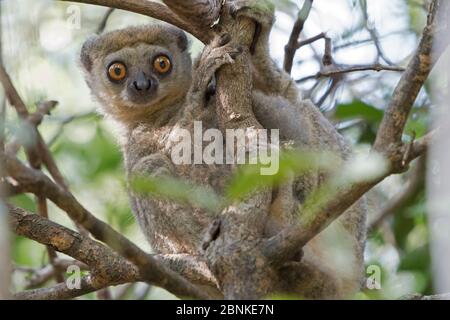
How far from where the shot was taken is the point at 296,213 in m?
5.56

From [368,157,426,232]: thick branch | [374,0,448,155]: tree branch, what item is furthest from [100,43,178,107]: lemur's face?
[374,0,448,155]: tree branch

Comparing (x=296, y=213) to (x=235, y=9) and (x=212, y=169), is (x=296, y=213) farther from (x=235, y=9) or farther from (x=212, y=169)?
(x=235, y=9)

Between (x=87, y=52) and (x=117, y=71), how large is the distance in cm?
60

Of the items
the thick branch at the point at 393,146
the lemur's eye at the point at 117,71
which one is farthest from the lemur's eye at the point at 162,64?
the thick branch at the point at 393,146

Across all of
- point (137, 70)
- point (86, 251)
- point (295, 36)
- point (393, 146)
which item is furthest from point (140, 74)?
point (393, 146)

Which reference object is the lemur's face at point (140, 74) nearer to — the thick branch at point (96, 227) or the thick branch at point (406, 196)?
the thick branch at point (406, 196)

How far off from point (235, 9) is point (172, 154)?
136 centimetres

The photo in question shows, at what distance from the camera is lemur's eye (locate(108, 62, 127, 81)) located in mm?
7332

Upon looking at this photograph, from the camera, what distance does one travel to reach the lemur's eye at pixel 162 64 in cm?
721

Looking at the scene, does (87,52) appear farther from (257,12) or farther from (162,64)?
(257,12)

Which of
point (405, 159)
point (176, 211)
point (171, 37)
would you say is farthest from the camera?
point (171, 37)

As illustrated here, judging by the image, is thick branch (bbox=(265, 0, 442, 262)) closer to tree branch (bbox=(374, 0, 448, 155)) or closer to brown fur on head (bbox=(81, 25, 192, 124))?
tree branch (bbox=(374, 0, 448, 155))

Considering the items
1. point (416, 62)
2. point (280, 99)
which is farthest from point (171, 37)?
point (416, 62)

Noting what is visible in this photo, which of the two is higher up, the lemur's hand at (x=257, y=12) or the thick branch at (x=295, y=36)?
the thick branch at (x=295, y=36)
